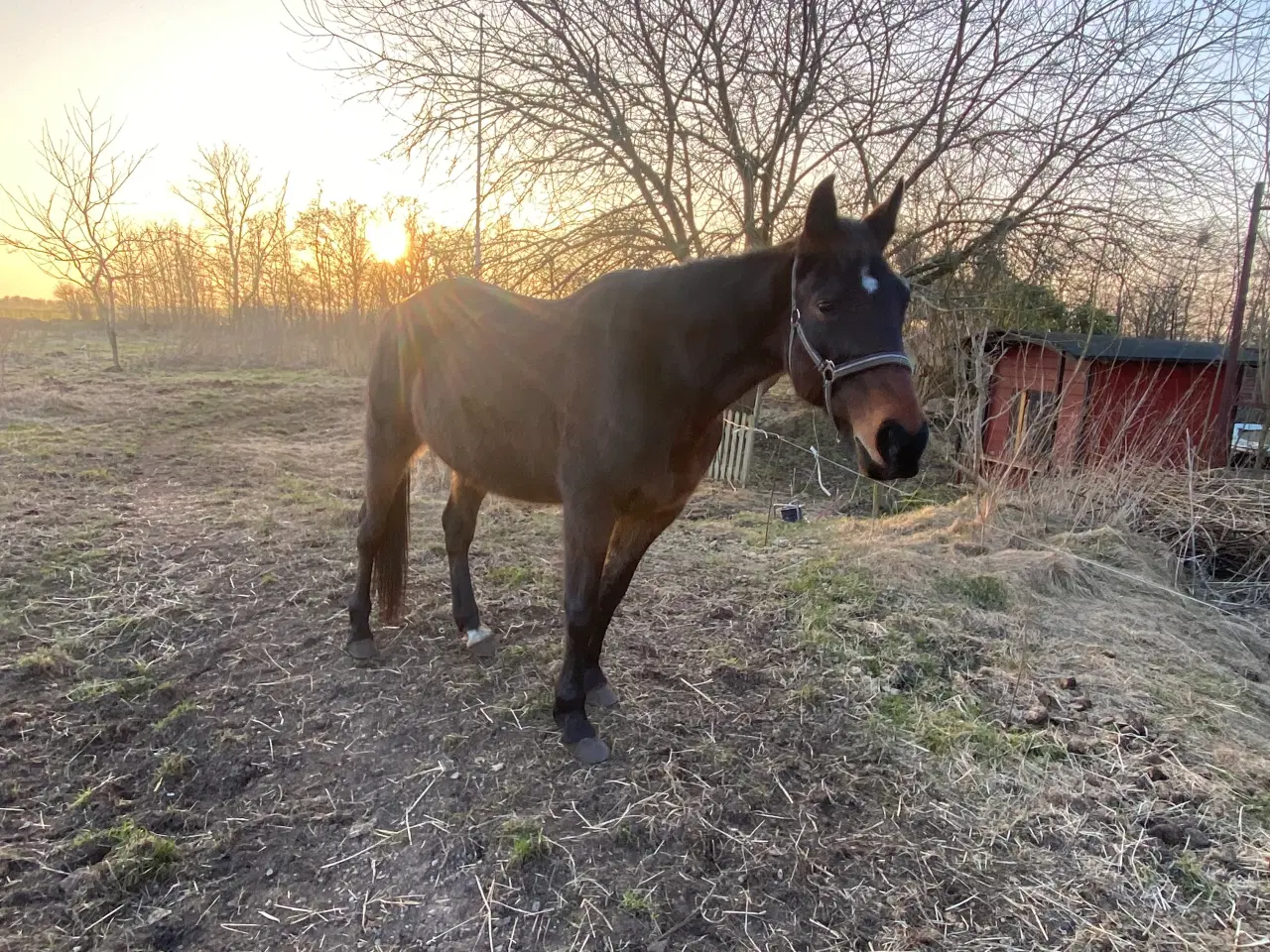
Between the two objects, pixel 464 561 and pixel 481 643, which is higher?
pixel 464 561

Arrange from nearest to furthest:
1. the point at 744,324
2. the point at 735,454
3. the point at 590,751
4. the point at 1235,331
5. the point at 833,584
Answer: the point at 744,324
the point at 590,751
the point at 833,584
the point at 1235,331
the point at 735,454

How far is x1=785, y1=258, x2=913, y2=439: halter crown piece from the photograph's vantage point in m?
1.86

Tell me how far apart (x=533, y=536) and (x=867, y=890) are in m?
3.63

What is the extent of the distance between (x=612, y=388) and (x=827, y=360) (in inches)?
31.9

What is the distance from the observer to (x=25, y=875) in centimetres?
188

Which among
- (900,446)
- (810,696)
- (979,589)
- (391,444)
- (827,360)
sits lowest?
(810,696)

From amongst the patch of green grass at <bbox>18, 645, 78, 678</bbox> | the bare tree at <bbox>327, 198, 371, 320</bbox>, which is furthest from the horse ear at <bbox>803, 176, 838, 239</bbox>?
the bare tree at <bbox>327, 198, 371, 320</bbox>

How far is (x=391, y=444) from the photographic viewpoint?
341 centimetres

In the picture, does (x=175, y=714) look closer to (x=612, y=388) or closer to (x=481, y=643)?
(x=481, y=643)

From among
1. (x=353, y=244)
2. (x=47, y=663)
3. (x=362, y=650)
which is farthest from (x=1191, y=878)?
(x=353, y=244)

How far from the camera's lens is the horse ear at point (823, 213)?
1.91 metres

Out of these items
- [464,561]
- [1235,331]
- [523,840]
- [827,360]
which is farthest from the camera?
[1235,331]

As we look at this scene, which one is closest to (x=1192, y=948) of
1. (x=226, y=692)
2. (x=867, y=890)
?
(x=867, y=890)

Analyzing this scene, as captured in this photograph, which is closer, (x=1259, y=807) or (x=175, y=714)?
(x=1259, y=807)
